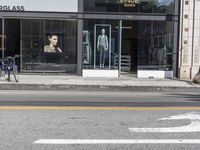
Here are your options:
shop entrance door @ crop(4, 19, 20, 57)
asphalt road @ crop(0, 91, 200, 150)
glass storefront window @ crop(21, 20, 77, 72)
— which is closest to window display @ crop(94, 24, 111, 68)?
glass storefront window @ crop(21, 20, 77, 72)

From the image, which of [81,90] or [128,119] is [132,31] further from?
[128,119]

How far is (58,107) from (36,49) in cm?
1076

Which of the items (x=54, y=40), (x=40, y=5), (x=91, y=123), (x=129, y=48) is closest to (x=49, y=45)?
(x=54, y=40)

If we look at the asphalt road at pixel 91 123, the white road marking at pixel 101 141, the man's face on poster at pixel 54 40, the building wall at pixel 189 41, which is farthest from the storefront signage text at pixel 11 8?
the white road marking at pixel 101 141

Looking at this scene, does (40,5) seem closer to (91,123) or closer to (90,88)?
(90,88)

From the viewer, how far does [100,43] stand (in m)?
21.6

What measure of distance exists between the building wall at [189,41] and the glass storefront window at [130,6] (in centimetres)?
71

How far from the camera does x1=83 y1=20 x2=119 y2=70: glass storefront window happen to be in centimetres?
2145

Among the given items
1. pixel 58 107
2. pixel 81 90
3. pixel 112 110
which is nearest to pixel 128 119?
pixel 112 110

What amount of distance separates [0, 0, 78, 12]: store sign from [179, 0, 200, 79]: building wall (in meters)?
4.94

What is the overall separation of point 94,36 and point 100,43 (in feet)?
1.46

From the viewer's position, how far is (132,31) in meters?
22.0

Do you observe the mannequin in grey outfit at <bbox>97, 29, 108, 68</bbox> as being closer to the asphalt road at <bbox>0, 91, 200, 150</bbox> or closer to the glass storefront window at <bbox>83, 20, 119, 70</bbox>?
the glass storefront window at <bbox>83, 20, 119, 70</bbox>

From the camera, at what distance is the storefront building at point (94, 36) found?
21312 millimetres
